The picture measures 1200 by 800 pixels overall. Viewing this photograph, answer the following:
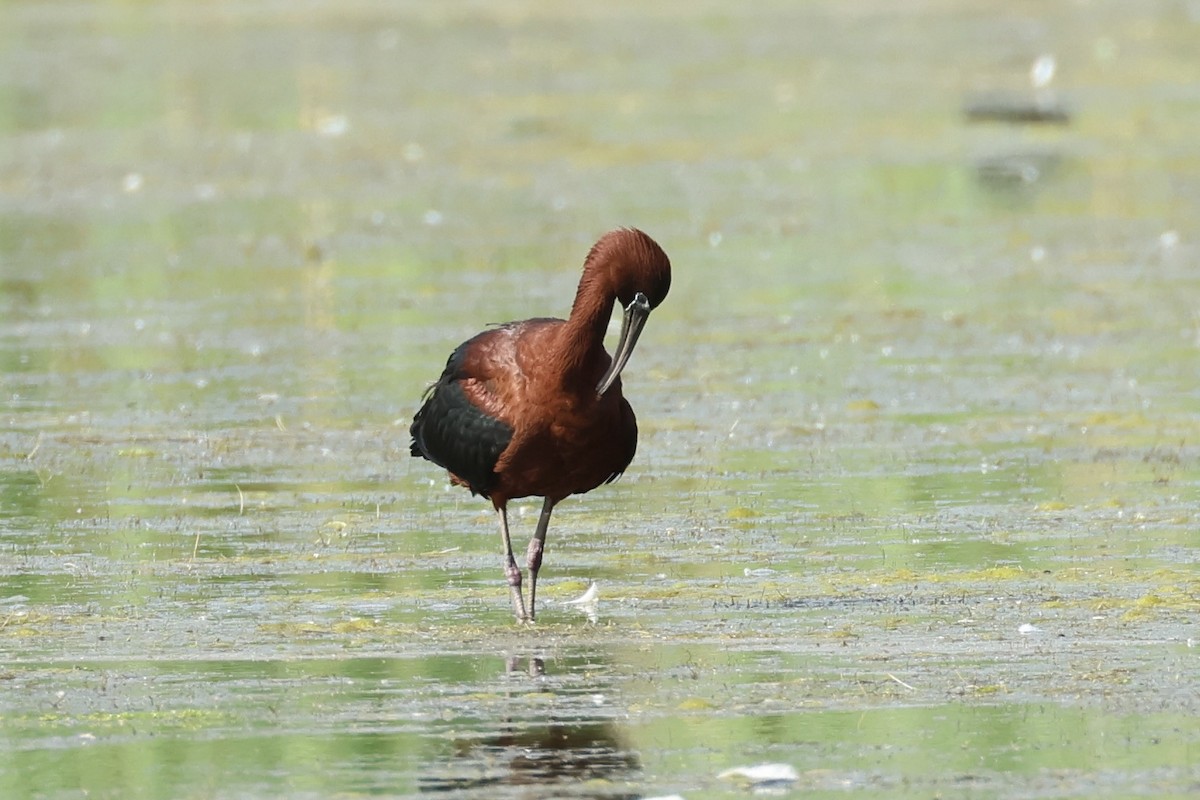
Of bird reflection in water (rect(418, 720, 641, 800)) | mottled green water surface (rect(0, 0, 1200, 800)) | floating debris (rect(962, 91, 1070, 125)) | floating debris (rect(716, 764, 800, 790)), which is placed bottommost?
floating debris (rect(962, 91, 1070, 125))

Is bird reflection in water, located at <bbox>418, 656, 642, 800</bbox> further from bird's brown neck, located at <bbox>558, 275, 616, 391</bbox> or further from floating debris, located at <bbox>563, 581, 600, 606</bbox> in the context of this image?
floating debris, located at <bbox>563, 581, 600, 606</bbox>

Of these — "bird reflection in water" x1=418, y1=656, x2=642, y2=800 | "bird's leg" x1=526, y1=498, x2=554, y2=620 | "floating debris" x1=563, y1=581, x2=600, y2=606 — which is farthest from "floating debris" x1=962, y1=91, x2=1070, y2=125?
"bird reflection in water" x1=418, y1=656, x2=642, y2=800

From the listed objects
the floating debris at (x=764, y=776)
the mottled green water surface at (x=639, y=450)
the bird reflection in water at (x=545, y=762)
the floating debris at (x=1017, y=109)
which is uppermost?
the floating debris at (x=764, y=776)

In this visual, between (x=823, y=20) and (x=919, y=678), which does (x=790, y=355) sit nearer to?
(x=919, y=678)

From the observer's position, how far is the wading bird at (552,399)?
8711 millimetres

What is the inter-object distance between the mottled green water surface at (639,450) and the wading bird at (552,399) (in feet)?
1.52

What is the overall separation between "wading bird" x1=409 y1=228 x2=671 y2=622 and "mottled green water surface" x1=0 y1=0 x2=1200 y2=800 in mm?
464

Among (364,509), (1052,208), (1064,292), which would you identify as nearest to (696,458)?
(364,509)

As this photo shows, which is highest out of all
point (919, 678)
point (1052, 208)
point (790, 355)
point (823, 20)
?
point (919, 678)

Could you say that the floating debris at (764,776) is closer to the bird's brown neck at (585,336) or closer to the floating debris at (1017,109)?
the bird's brown neck at (585,336)

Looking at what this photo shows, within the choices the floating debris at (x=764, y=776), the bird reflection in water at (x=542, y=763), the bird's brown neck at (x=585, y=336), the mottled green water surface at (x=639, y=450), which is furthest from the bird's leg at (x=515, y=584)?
the floating debris at (x=764, y=776)

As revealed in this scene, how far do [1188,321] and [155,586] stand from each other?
7972 millimetres

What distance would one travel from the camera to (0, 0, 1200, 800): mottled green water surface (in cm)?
715

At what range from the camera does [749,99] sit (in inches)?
1136
